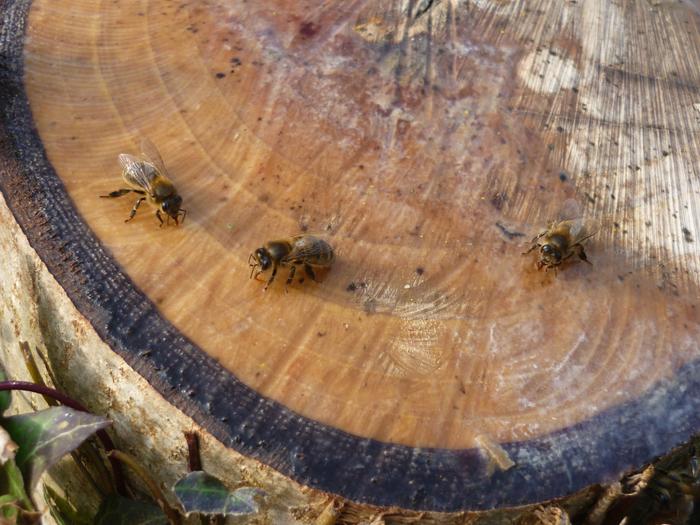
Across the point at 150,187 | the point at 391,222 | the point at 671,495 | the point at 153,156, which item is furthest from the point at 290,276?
the point at 671,495

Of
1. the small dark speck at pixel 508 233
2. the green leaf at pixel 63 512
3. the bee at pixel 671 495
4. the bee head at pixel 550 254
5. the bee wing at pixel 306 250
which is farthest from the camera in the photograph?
the green leaf at pixel 63 512

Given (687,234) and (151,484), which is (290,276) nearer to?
(151,484)

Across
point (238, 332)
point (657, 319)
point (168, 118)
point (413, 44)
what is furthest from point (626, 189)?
point (168, 118)

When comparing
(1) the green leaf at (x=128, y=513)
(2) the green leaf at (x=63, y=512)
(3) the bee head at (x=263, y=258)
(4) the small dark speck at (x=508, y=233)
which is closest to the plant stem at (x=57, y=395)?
(1) the green leaf at (x=128, y=513)

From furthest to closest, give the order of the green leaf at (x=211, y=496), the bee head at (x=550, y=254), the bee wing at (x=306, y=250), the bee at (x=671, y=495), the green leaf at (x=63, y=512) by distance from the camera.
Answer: the green leaf at (x=63, y=512)
the bee at (x=671, y=495)
the bee head at (x=550, y=254)
the bee wing at (x=306, y=250)
the green leaf at (x=211, y=496)

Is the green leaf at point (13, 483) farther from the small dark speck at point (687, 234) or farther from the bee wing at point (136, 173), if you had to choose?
the small dark speck at point (687, 234)

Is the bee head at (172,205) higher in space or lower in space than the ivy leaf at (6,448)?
higher
